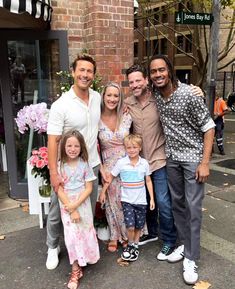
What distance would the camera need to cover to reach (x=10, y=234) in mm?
3818

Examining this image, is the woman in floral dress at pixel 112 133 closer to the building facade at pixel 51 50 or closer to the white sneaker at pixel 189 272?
the white sneaker at pixel 189 272

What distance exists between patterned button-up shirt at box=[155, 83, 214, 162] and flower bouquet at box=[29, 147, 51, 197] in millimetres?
1282

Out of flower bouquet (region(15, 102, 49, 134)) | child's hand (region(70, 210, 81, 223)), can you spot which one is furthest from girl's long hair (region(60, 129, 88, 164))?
flower bouquet (region(15, 102, 49, 134))

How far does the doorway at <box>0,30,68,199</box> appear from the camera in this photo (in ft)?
14.8

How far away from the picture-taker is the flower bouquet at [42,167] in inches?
135

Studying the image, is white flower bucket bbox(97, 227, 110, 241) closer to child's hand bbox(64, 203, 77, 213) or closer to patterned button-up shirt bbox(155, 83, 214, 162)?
child's hand bbox(64, 203, 77, 213)

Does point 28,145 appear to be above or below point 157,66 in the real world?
below

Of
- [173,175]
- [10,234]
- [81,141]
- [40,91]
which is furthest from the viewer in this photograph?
[40,91]

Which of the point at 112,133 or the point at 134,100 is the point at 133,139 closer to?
the point at 112,133

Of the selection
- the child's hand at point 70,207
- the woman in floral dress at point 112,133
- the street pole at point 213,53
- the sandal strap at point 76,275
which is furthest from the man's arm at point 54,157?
the street pole at point 213,53

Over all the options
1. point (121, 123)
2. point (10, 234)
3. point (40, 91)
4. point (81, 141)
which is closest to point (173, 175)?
point (121, 123)

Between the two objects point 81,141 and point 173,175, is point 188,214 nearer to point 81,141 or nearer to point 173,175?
point 173,175

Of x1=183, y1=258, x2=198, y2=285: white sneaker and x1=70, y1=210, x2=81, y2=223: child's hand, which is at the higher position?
x1=70, y1=210, x2=81, y2=223: child's hand

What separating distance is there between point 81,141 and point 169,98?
81 cm
